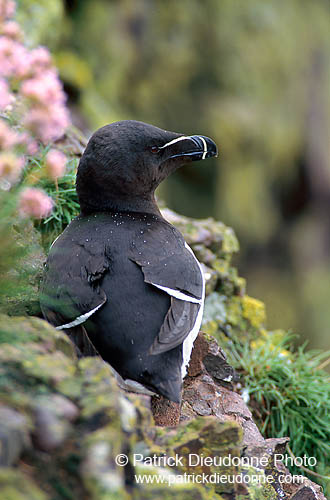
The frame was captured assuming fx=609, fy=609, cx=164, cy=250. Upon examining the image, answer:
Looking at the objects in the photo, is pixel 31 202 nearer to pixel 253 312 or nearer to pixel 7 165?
pixel 7 165

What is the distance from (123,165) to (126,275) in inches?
35.2

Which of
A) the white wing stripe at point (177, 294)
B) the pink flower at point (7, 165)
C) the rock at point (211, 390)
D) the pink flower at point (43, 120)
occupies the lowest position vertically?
the rock at point (211, 390)

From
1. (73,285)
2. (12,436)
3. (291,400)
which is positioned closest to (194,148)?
(73,285)

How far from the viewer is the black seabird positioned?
2.92 metres

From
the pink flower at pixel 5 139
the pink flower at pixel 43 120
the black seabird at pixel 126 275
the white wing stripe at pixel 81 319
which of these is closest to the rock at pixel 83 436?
the black seabird at pixel 126 275

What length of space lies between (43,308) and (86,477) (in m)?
1.46

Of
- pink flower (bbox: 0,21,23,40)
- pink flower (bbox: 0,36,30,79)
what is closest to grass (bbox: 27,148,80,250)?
pink flower (bbox: 0,21,23,40)

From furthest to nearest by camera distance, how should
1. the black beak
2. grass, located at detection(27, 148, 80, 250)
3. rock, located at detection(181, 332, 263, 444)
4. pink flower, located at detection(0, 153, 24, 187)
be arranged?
grass, located at detection(27, 148, 80, 250) < the black beak < rock, located at detection(181, 332, 263, 444) < pink flower, located at detection(0, 153, 24, 187)

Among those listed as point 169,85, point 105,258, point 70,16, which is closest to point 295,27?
point 169,85

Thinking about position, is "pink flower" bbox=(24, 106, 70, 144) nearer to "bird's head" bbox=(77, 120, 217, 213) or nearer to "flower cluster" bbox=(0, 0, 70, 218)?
"flower cluster" bbox=(0, 0, 70, 218)

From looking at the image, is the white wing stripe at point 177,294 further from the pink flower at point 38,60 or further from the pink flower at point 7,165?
the pink flower at point 38,60

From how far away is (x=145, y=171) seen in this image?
384 cm

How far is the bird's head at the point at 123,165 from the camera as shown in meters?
3.72

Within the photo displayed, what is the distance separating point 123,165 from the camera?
3.73 meters
